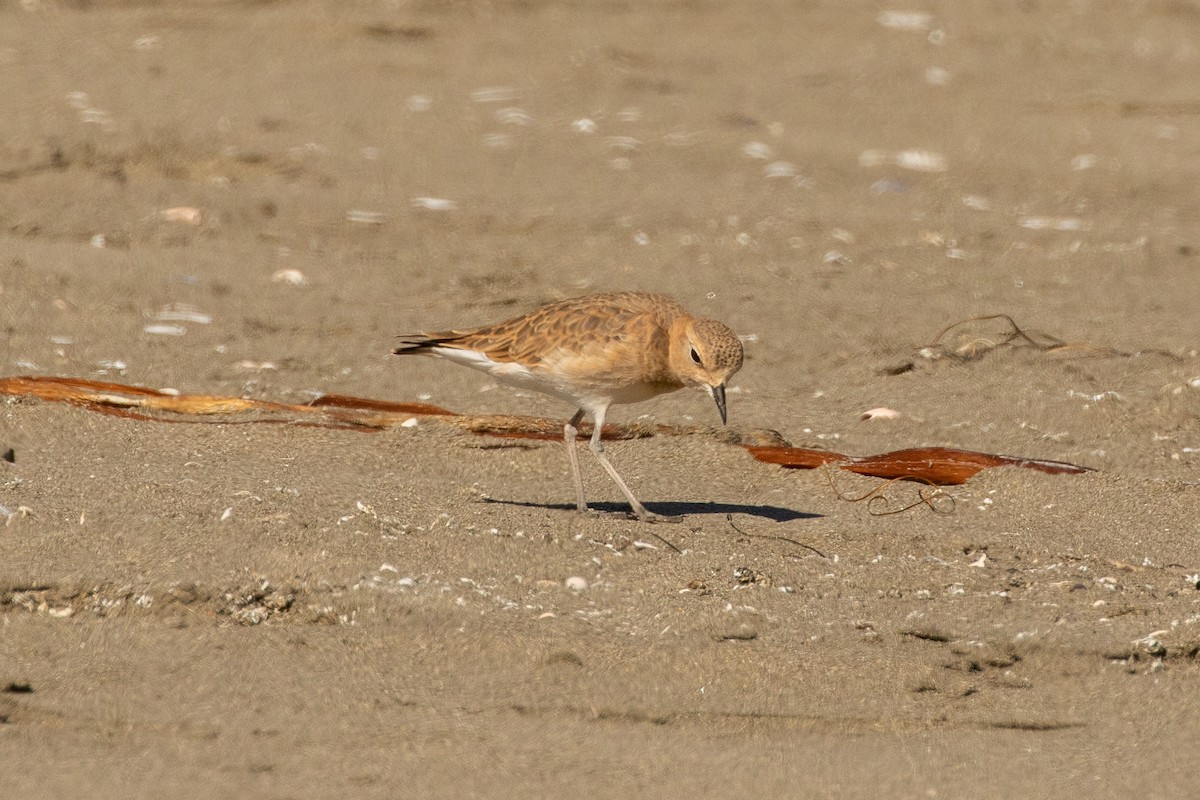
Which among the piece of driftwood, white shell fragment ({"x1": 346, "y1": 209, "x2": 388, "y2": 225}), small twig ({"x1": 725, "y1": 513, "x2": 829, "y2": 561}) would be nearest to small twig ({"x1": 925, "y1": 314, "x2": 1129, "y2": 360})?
the piece of driftwood

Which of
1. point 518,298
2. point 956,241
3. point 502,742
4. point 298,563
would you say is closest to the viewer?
point 502,742

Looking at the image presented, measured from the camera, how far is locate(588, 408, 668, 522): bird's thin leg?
19.1ft

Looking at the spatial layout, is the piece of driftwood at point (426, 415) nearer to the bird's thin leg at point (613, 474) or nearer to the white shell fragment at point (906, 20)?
the bird's thin leg at point (613, 474)

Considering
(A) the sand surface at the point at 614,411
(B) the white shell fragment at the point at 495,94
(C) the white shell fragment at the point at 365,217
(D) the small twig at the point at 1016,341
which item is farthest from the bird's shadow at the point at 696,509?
(B) the white shell fragment at the point at 495,94

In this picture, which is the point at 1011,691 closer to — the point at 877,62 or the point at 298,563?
the point at 298,563

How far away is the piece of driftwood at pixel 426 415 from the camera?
647 centimetres

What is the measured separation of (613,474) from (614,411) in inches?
60.0

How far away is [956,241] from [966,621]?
219 inches

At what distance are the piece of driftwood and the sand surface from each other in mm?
111

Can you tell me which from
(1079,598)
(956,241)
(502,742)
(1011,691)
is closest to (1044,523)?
(1079,598)

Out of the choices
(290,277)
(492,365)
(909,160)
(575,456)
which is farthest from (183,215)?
(909,160)

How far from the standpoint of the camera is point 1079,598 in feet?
16.9

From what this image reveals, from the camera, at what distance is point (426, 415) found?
272 inches

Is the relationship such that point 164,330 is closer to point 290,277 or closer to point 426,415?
point 290,277
